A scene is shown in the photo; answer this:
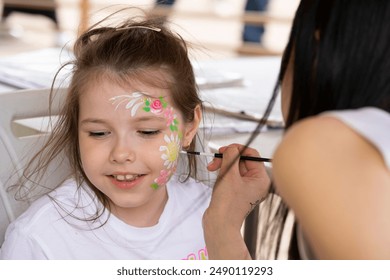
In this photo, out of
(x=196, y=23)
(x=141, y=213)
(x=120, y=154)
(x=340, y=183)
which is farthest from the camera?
(x=196, y=23)

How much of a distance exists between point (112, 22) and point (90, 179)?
0.32 m

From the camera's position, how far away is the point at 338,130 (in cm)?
70

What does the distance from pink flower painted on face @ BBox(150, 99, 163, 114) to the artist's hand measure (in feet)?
0.40

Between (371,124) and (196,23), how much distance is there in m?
5.13

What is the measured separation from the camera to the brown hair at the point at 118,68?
1.19 m

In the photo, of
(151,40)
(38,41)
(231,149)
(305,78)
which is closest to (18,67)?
(151,40)

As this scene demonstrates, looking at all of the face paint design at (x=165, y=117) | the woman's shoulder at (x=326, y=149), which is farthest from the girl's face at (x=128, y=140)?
the woman's shoulder at (x=326, y=149)

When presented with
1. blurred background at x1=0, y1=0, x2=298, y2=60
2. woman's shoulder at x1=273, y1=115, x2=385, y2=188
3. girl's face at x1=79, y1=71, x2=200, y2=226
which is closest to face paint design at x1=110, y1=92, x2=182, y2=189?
girl's face at x1=79, y1=71, x2=200, y2=226

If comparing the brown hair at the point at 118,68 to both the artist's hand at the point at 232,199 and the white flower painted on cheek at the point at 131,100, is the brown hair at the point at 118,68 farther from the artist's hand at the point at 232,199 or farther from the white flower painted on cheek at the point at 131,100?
the artist's hand at the point at 232,199

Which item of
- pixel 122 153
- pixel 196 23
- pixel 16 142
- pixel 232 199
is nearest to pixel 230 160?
pixel 232 199

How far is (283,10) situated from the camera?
5312 millimetres

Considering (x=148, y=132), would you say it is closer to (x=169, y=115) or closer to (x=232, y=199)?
(x=169, y=115)

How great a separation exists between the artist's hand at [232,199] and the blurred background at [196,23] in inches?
106

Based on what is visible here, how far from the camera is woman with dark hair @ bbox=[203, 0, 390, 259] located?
69 cm
